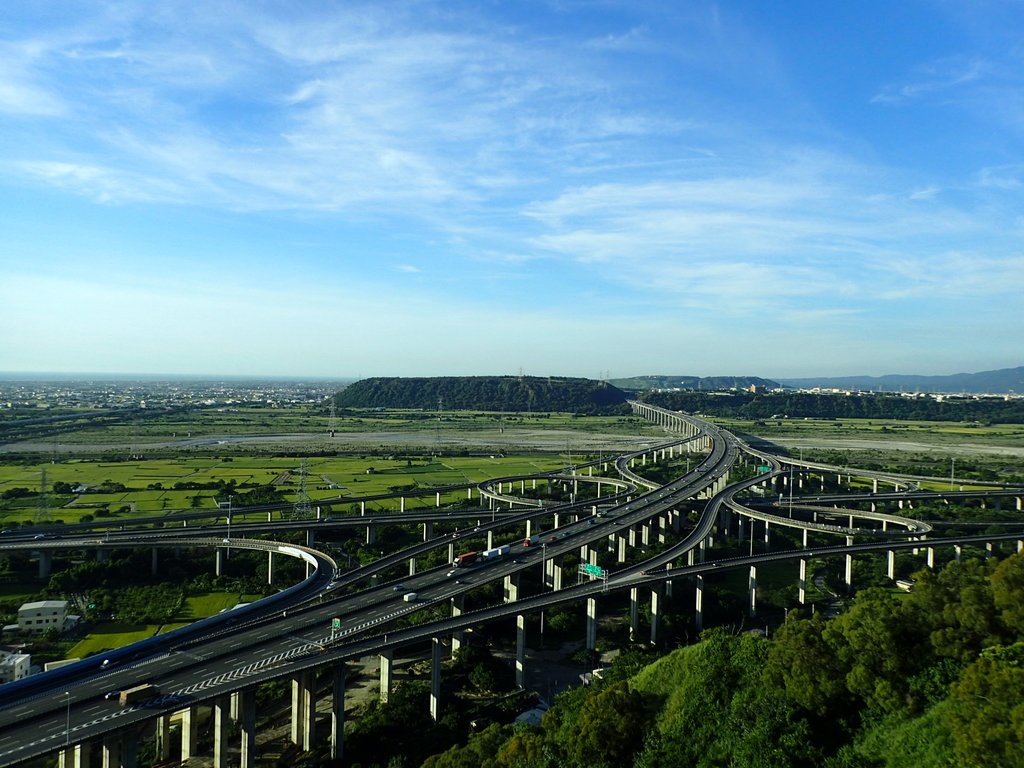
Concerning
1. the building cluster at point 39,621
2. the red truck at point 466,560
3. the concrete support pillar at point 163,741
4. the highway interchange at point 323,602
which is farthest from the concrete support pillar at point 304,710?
the building cluster at point 39,621

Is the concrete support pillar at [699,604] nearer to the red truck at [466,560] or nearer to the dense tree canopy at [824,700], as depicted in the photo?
the red truck at [466,560]

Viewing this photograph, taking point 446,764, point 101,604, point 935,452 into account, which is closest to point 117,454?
point 101,604

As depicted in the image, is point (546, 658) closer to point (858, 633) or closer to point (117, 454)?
point (858, 633)

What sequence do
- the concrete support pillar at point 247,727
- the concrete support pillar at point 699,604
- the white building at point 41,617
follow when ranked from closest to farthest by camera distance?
1. the concrete support pillar at point 247,727
2. the white building at point 41,617
3. the concrete support pillar at point 699,604

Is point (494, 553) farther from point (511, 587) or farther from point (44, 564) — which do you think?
point (44, 564)

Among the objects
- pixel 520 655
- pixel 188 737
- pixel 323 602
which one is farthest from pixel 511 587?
pixel 188 737

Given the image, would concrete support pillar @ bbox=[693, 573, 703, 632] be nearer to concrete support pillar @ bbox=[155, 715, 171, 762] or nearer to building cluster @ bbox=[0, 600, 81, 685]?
concrete support pillar @ bbox=[155, 715, 171, 762]

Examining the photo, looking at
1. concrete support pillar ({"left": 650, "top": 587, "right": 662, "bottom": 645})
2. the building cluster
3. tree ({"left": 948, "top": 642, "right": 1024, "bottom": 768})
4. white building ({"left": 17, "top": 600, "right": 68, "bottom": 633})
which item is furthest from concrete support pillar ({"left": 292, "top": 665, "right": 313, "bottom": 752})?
tree ({"left": 948, "top": 642, "right": 1024, "bottom": 768})
